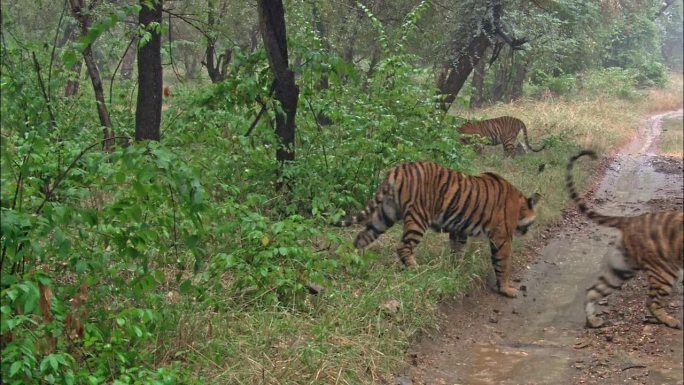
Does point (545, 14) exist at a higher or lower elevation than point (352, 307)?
higher

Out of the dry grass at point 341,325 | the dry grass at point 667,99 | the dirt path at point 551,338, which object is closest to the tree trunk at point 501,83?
the dry grass at point 667,99

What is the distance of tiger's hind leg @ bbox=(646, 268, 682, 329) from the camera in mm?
5863

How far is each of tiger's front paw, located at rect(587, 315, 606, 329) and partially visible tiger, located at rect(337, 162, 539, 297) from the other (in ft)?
3.31

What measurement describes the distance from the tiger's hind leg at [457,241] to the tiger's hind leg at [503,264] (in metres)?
0.31

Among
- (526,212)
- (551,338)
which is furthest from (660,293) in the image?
(526,212)

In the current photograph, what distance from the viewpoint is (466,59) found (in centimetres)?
1394

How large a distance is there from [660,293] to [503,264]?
1.55 meters

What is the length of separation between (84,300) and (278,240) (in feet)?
5.40

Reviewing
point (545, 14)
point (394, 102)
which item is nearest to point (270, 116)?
point (394, 102)

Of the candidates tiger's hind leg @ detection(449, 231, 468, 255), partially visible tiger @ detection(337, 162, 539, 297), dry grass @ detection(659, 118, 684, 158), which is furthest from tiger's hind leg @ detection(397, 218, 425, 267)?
dry grass @ detection(659, 118, 684, 158)

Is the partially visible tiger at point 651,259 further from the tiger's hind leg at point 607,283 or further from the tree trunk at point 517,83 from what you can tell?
the tree trunk at point 517,83

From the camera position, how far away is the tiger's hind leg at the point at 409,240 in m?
6.86

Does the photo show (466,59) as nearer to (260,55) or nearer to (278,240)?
(260,55)

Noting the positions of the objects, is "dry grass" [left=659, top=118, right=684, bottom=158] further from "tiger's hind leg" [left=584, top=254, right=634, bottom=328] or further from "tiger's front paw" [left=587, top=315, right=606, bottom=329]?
"tiger's front paw" [left=587, top=315, right=606, bottom=329]
